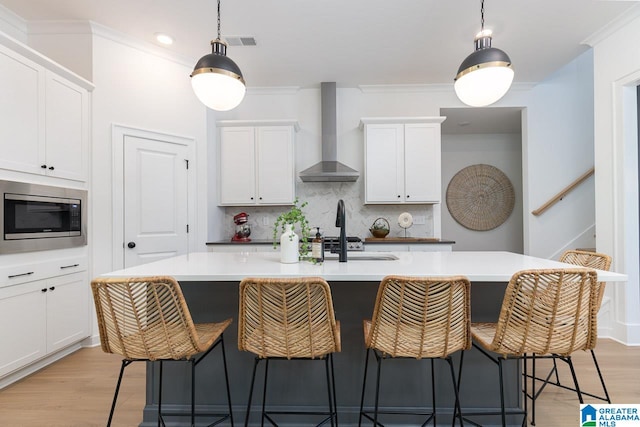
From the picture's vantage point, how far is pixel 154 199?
11.3ft

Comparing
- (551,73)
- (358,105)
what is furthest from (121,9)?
(551,73)

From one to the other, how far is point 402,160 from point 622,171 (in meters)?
2.09

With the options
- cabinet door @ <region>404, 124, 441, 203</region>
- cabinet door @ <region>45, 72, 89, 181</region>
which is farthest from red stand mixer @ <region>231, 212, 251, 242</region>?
cabinet door @ <region>404, 124, 441, 203</region>

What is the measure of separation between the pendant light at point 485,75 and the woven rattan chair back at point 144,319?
5.85 ft

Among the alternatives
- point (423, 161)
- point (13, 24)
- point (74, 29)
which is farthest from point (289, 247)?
point (13, 24)

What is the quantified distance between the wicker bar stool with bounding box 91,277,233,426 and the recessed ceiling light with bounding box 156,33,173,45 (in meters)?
2.86

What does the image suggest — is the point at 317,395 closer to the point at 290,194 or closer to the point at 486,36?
the point at 486,36

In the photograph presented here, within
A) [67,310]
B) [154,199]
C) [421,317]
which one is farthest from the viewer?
[154,199]

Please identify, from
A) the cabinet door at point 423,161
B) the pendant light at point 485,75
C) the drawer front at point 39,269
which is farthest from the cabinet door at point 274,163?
the pendant light at point 485,75

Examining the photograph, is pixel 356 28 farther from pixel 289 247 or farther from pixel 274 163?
pixel 289 247

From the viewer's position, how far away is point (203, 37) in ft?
10.8

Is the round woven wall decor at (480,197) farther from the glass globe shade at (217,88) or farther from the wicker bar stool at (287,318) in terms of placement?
the wicker bar stool at (287,318)

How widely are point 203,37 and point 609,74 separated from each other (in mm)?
3967

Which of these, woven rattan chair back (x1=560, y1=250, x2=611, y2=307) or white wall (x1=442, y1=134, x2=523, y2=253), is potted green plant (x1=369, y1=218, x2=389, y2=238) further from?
woven rattan chair back (x1=560, y1=250, x2=611, y2=307)
